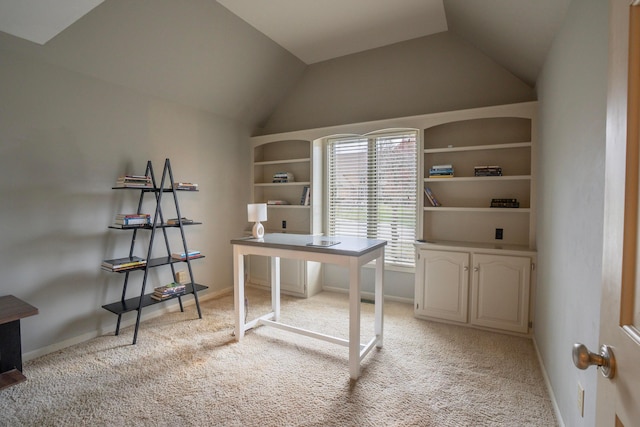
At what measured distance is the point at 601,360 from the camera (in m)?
0.70

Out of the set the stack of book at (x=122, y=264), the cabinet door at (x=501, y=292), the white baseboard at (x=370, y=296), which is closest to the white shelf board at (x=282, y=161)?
the white baseboard at (x=370, y=296)

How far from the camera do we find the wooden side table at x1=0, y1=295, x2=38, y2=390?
2.14 m

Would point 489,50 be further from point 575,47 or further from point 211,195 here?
point 211,195

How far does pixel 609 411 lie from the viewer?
705mm

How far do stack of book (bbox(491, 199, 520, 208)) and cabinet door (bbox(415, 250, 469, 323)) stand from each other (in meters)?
0.61

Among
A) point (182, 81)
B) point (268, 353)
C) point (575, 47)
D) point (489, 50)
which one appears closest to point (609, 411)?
point (575, 47)

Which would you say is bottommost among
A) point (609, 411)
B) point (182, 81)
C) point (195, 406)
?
point (195, 406)

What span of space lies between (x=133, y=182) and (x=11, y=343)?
4.92 ft

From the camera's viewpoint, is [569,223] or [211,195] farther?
[211,195]

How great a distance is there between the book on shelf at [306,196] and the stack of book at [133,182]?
1.91m

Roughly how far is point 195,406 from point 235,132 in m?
3.45

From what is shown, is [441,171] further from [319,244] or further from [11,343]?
[11,343]

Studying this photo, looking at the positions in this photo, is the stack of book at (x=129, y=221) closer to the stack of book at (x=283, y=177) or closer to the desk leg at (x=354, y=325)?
the stack of book at (x=283, y=177)

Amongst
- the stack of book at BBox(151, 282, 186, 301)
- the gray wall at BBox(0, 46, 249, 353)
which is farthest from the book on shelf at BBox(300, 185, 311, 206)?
the stack of book at BBox(151, 282, 186, 301)
